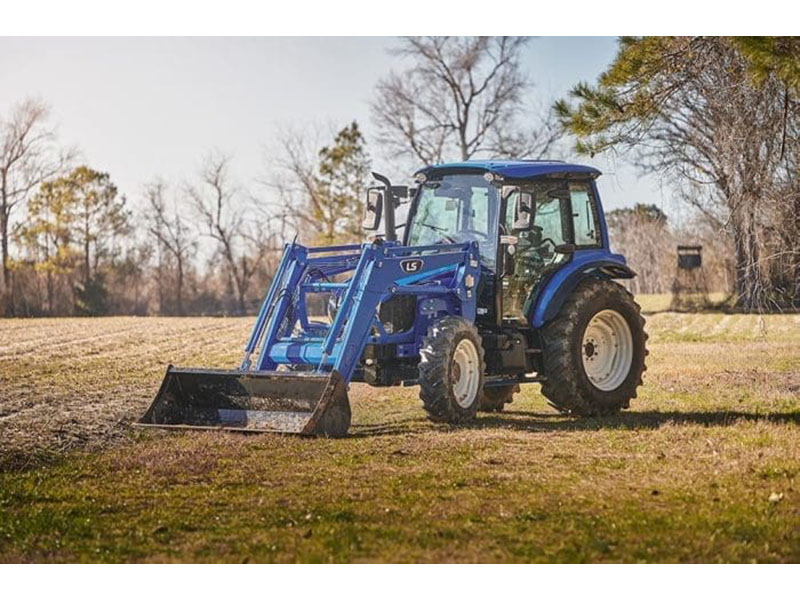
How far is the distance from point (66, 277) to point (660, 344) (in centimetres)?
2424

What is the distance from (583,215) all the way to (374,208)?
202cm

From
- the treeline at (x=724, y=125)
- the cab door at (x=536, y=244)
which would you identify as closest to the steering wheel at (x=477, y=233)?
the cab door at (x=536, y=244)

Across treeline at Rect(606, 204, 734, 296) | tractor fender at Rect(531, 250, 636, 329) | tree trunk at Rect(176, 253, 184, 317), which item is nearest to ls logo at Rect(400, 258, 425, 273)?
tractor fender at Rect(531, 250, 636, 329)

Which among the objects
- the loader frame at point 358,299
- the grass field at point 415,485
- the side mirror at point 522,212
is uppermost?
the side mirror at point 522,212

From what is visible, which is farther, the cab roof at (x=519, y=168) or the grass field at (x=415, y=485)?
the cab roof at (x=519, y=168)

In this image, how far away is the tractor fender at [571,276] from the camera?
1087cm

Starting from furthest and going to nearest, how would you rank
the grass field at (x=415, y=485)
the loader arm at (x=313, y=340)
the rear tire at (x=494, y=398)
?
the rear tire at (x=494, y=398)
the loader arm at (x=313, y=340)
the grass field at (x=415, y=485)

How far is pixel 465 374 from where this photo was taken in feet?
34.1

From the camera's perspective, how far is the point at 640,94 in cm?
1165

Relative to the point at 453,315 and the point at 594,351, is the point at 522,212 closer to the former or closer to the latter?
the point at 453,315

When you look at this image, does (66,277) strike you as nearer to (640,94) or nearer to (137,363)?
(137,363)

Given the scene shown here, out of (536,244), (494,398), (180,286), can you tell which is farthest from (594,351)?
(180,286)

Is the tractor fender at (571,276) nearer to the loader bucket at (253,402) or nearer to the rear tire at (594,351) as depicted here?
the rear tire at (594,351)

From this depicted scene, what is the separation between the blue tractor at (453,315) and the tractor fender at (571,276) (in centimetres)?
1
